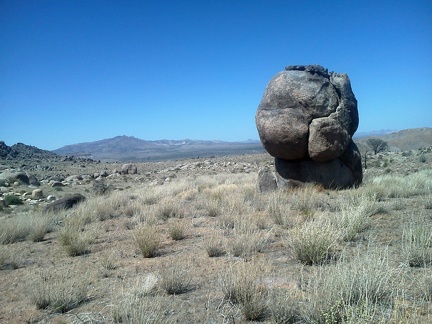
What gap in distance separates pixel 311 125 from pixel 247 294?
8093mm

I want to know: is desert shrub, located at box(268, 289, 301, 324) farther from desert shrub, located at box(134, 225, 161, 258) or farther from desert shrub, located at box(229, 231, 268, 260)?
desert shrub, located at box(134, 225, 161, 258)

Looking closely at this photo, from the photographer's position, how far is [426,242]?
4.49 meters

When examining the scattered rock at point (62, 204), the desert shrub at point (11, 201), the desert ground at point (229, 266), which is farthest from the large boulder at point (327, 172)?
the desert shrub at point (11, 201)

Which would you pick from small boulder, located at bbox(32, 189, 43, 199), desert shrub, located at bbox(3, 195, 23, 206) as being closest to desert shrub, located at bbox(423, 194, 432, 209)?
desert shrub, located at bbox(3, 195, 23, 206)

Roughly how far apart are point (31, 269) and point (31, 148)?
73106 mm

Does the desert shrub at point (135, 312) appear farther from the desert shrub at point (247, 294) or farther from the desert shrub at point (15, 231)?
the desert shrub at point (15, 231)

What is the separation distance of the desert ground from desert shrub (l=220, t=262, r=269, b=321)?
0.05 feet

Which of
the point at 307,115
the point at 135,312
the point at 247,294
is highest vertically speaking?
the point at 307,115

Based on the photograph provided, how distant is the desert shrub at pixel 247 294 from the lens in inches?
137

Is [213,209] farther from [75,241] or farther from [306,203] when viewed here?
[75,241]

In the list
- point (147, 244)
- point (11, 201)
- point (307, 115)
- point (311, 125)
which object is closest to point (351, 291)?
point (147, 244)

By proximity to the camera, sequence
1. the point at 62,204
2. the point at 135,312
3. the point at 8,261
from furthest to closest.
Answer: the point at 62,204
the point at 8,261
the point at 135,312

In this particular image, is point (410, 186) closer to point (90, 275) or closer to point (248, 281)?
point (248, 281)

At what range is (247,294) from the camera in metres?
3.61
